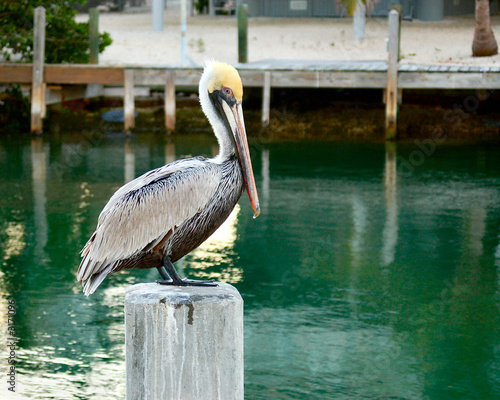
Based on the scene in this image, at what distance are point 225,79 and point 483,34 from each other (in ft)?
52.1

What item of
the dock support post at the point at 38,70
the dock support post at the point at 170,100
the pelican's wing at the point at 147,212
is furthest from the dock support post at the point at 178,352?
the dock support post at the point at 38,70

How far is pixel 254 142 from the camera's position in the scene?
54.9 ft

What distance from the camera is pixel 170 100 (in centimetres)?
1662

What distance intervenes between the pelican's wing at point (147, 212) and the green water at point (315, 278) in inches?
97.2

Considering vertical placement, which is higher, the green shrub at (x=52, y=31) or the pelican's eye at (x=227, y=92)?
the green shrub at (x=52, y=31)

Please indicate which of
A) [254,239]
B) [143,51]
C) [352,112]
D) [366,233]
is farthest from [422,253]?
[143,51]

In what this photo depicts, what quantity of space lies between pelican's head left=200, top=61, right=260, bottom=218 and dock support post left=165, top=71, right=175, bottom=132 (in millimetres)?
13165

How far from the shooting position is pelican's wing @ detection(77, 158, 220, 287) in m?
3.31

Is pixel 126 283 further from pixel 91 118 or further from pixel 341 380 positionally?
pixel 91 118

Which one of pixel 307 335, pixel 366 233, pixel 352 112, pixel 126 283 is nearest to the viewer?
pixel 307 335

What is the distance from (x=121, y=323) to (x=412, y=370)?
92.4 inches

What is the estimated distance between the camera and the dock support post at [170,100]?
1645 cm

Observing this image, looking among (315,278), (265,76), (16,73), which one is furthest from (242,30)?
(315,278)

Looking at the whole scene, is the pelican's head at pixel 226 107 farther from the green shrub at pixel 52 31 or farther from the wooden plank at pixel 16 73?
the green shrub at pixel 52 31
